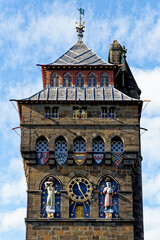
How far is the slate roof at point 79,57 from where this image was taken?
156 feet

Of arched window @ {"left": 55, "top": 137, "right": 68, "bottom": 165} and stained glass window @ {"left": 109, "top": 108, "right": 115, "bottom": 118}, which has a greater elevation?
stained glass window @ {"left": 109, "top": 108, "right": 115, "bottom": 118}

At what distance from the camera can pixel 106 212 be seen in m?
42.7

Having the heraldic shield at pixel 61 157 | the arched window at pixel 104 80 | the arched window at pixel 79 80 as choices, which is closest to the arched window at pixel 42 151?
the heraldic shield at pixel 61 157

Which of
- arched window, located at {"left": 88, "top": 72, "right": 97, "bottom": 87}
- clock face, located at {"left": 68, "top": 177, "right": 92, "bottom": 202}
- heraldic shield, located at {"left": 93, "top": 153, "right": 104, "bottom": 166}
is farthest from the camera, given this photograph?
arched window, located at {"left": 88, "top": 72, "right": 97, "bottom": 87}

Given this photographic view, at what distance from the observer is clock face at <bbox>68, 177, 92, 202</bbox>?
43.1 meters

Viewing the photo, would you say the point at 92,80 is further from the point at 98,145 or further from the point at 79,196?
the point at 79,196

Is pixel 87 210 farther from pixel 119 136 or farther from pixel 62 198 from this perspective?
pixel 119 136

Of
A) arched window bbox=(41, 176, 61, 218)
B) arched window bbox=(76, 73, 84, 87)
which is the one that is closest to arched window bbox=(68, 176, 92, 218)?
arched window bbox=(41, 176, 61, 218)

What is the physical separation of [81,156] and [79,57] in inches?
277

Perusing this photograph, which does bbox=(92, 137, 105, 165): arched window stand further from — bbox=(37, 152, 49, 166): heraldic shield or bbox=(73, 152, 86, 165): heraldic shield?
bbox=(37, 152, 49, 166): heraldic shield

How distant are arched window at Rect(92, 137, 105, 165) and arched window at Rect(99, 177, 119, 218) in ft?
3.69

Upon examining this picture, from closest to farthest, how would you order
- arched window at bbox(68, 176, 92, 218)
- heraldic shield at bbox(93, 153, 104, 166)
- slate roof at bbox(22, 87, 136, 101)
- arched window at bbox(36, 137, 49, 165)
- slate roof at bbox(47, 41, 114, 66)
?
1. arched window at bbox(68, 176, 92, 218)
2. heraldic shield at bbox(93, 153, 104, 166)
3. arched window at bbox(36, 137, 49, 165)
4. slate roof at bbox(22, 87, 136, 101)
5. slate roof at bbox(47, 41, 114, 66)

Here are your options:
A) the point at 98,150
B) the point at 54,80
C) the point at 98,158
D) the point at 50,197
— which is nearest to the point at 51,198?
the point at 50,197

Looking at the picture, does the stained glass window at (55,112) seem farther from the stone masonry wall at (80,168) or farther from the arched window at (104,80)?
the arched window at (104,80)
